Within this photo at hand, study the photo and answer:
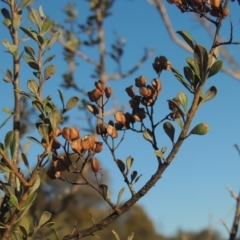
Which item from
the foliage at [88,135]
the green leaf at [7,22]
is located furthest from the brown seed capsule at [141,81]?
the green leaf at [7,22]

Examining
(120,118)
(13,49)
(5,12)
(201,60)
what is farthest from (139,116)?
(5,12)

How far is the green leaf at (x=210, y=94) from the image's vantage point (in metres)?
0.61

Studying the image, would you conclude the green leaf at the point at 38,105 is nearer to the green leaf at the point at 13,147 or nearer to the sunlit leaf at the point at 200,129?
the green leaf at the point at 13,147

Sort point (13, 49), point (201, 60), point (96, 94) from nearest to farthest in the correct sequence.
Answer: point (201, 60)
point (96, 94)
point (13, 49)

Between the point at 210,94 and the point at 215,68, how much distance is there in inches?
1.4

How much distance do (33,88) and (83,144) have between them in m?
0.10

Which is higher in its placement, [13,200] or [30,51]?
[30,51]

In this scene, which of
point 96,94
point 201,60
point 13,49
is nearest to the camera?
point 201,60

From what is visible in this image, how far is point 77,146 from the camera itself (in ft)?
2.11

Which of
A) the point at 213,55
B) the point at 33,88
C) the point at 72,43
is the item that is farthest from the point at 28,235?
the point at 72,43

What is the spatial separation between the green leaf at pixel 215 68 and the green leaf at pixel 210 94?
0.8 inches

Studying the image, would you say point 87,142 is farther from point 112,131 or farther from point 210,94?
point 210,94

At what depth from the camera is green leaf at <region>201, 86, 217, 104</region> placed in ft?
2.00

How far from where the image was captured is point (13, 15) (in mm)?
865
